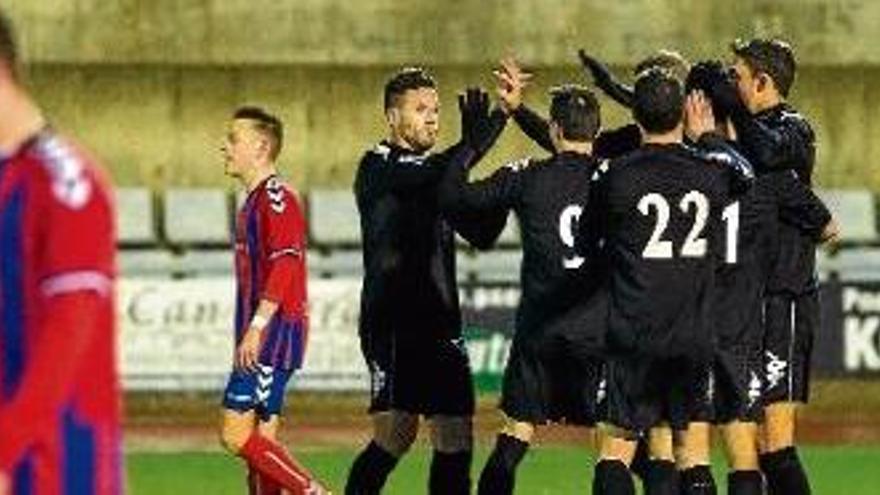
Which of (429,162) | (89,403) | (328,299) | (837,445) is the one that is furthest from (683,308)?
(328,299)

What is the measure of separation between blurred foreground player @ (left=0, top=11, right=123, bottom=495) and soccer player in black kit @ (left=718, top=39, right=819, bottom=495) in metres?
5.36

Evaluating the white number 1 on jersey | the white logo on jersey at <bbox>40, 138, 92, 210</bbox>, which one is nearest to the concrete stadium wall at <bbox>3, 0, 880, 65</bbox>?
the white number 1 on jersey

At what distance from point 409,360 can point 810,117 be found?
12634 mm

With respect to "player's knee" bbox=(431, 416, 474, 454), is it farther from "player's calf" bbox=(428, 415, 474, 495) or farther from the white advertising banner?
the white advertising banner

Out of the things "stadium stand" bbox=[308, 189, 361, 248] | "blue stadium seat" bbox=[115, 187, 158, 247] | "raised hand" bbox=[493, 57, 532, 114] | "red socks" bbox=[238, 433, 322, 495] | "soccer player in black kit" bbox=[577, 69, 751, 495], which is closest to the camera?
"soccer player in black kit" bbox=[577, 69, 751, 495]

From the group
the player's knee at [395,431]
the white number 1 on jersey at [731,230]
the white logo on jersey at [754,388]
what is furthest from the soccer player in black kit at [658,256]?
the player's knee at [395,431]

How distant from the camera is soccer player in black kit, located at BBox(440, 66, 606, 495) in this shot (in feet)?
30.8

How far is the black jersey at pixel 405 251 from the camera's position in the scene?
9.89 m

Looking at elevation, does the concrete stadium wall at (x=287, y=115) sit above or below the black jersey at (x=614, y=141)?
above

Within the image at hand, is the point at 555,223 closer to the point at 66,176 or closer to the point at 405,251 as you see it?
the point at 405,251

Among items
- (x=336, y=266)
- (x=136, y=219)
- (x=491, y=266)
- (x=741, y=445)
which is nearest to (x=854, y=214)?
(x=491, y=266)

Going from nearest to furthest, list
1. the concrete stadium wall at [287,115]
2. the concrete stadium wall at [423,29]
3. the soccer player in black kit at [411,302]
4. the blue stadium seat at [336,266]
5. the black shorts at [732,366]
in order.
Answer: the black shorts at [732,366]
the soccer player in black kit at [411,302]
the blue stadium seat at [336,266]
the concrete stadium wall at [287,115]
the concrete stadium wall at [423,29]

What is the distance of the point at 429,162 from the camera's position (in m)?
9.76

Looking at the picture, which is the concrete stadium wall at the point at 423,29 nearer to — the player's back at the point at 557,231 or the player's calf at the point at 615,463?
the player's back at the point at 557,231
